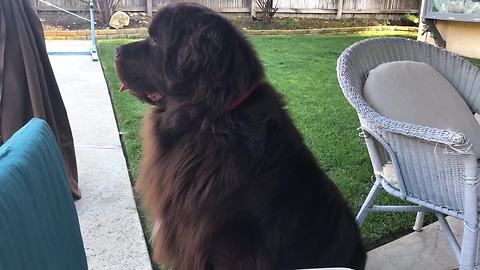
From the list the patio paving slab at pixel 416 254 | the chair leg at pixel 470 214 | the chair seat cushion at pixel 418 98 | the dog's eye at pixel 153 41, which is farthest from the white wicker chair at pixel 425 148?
the dog's eye at pixel 153 41

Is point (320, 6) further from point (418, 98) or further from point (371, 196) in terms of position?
point (371, 196)

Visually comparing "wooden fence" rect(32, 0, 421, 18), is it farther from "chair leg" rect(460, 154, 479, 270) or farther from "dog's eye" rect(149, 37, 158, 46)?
"chair leg" rect(460, 154, 479, 270)

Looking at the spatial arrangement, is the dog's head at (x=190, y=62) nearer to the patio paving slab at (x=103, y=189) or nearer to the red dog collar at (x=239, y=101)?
the red dog collar at (x=239, y=101)

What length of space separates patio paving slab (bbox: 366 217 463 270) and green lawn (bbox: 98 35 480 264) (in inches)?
5.5

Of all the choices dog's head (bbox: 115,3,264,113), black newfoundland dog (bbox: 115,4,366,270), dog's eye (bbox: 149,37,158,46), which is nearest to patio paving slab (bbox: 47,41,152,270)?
black newfoundland dog (bbox: 115,4,366,270)

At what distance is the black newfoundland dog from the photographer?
5.38 ft

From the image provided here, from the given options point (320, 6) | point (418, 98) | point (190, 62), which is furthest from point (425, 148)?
point (320, 6)

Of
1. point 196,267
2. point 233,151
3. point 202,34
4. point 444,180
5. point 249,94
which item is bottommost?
point 196,267

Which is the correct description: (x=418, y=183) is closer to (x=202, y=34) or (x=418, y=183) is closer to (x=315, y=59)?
(x=202, y=34)

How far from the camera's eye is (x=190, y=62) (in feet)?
5.45

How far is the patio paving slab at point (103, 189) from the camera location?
2.67 meters

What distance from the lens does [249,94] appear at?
169 centimetres

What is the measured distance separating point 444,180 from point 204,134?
1.19 metres

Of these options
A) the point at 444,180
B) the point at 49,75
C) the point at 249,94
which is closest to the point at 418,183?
the point at 444,180
